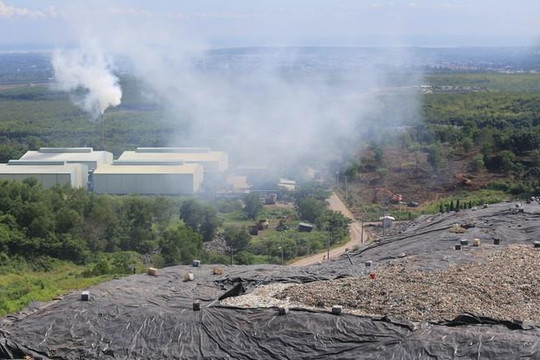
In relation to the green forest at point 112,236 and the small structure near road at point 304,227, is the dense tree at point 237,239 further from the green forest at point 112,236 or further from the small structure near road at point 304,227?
the small structure near road at point 304,227

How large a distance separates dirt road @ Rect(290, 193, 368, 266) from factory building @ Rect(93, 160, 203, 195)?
4214 millimetres

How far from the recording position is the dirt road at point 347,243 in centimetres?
1600

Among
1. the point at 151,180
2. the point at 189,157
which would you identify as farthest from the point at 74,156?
the point at 151,180

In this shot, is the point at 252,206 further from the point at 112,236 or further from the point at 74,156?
the point at 74,156

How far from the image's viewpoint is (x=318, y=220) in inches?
780

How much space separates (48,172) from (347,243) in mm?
10429

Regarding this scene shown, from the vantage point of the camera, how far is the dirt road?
16000 mm

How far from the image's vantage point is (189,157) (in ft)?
87.8

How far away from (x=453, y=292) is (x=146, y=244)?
34.2 feet

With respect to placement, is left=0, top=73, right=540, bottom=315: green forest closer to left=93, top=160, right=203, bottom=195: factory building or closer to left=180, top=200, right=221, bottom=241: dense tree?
left=180, top=200, right=221, bottom=241: dense tree

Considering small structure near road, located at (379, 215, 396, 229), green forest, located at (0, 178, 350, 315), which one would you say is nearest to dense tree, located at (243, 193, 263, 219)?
green forest, located at (0, 178, 350, 315)

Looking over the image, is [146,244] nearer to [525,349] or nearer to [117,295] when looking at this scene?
[117,295]

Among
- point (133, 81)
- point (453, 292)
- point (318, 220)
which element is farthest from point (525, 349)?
point (133, 81)

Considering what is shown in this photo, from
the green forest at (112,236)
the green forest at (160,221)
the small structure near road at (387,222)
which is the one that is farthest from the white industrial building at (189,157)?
the small structure near road at (387,222)
